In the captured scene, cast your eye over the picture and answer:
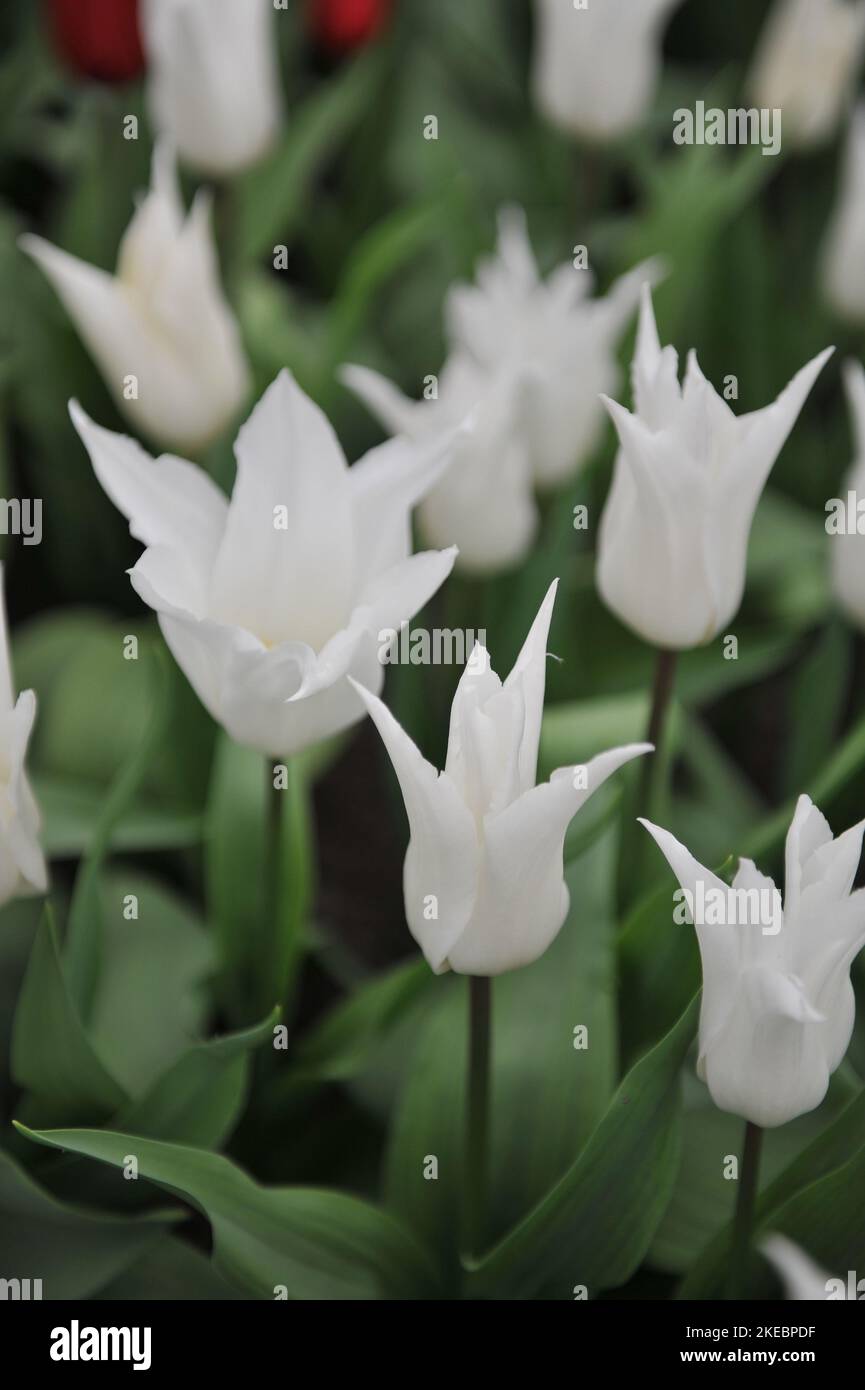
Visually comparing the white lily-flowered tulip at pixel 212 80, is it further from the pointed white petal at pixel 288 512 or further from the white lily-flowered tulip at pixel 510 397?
the pointed white petal at pixel 288 512

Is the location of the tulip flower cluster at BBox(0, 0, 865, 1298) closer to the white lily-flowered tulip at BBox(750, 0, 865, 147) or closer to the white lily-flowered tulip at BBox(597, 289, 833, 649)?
the white lily-flowered tulip at BBox(597, 289, 833, 649)

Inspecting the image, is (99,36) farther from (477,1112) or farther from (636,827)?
(477,1112)

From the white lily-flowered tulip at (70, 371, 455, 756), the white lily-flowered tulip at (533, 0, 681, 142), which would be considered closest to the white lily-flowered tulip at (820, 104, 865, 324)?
the white lily-flowered tulip at (533, 0, 681, 142)

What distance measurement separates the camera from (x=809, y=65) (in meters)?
1.21

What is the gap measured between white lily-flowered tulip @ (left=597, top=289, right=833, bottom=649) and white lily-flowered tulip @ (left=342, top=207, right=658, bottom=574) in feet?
0.51

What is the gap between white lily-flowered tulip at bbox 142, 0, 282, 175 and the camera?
1041 millimetres

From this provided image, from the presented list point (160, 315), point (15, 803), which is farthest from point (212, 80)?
point (15, 803)

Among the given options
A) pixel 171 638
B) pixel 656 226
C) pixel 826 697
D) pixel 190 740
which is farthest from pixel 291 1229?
pixel 656 226

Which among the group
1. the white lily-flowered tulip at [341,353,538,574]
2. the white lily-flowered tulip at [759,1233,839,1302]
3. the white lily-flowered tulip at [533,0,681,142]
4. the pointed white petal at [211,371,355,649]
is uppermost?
the white lily-flowered tulip at [533,0,681,142]

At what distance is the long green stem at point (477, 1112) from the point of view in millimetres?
602

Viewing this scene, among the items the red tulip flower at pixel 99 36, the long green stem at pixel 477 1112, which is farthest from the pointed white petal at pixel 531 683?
the red tulip flower at pixel 99 36

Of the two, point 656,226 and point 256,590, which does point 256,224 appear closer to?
point 656,226

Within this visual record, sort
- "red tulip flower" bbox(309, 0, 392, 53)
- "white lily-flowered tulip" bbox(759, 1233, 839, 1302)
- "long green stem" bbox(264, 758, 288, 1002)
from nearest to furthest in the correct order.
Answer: "white lily-flowered tulip" bbox(759, 1233, 839, 1302) < "long green stem" bbox(264, 758, 288, 1002) < "red tulip flower" bbox(309, 0, 392, 53)

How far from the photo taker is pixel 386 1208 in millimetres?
737
